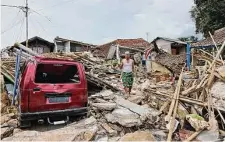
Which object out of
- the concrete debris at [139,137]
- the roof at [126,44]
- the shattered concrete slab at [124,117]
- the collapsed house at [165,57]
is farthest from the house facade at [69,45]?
the concrete debris at [139,137]

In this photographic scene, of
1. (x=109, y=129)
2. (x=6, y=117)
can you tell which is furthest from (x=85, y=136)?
(x=6, y=117)

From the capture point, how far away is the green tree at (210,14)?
1209 inches

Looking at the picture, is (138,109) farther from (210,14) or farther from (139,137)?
(210,14)

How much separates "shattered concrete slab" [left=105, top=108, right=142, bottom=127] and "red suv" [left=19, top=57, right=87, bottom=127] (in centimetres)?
77

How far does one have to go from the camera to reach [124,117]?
7.48m

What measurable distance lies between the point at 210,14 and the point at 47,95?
90.5 feet

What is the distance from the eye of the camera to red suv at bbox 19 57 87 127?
7074mm

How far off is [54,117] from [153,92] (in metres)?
3.38

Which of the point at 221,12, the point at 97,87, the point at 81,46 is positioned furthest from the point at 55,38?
the point at 97,87

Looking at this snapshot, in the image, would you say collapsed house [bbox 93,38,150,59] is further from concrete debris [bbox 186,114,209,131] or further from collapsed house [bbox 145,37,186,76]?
concrete debris [bbox 186,114,209,131]

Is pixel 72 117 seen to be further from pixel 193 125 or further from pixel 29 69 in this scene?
pixel 193 125

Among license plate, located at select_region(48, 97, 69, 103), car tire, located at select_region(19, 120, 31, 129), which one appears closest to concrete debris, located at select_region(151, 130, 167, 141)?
license plate, located at select_region(48, 97, 69, 103)

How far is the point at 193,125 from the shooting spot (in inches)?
269

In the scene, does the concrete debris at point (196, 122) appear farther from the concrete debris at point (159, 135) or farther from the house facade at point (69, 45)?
the house facade at point (69, 45)
